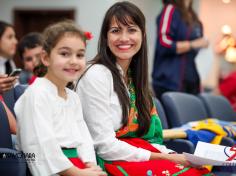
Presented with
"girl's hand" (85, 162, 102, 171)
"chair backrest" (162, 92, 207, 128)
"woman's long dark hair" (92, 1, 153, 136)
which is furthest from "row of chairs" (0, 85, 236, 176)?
"woman's long dark hair" (92, 1, 153, 136)

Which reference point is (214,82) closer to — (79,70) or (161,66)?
(161,66)

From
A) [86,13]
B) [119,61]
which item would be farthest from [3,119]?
[86,13]

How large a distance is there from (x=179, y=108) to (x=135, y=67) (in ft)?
3.44

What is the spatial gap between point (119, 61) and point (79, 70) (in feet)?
1.27

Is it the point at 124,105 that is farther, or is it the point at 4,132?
the point at 124,105

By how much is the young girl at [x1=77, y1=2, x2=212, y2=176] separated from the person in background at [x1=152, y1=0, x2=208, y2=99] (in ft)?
4.99

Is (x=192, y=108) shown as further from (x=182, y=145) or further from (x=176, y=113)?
(x=182, y=145)

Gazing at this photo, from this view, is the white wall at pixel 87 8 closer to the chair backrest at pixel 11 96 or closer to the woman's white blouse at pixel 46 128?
the chair backrest at pixel 11 96

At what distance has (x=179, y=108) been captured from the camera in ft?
11.2

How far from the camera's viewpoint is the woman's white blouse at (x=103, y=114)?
2.13m

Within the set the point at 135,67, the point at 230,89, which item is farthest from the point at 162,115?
the point at 230,89

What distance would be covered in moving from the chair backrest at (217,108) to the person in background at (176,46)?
0.65 feet

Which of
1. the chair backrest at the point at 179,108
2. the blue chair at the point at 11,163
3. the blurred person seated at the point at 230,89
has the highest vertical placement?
the blue chair at the point at 11,163

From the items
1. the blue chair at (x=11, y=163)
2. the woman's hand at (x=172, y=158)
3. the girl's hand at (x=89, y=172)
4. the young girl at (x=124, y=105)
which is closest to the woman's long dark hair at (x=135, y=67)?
the young girl at (x=124, y=105)
